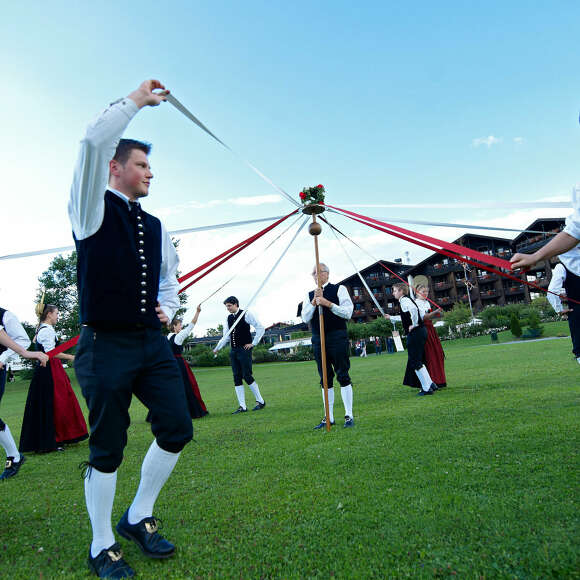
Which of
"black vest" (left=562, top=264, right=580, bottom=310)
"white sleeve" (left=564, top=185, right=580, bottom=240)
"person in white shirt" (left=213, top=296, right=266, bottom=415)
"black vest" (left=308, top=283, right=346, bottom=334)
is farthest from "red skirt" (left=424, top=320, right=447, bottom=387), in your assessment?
"white sleeve" (left=564, top=185, right=580, bottom=240)

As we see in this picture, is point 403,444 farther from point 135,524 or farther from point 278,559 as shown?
point 135,524

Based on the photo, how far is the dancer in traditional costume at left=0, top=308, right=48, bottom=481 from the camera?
194 inches

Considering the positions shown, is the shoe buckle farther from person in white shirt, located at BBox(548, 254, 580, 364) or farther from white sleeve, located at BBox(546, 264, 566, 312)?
white sleeve, located at BBox(546, 264, 566, 312)

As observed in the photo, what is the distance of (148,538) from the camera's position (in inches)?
103

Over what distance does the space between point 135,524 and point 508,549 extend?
7.09 feet

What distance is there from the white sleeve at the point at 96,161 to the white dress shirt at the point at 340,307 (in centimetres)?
412

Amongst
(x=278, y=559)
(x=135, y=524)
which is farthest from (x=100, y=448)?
(x=278, y=559)

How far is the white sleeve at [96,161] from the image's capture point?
88.2 inches

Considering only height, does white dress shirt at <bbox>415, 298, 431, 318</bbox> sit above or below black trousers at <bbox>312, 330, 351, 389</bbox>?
above

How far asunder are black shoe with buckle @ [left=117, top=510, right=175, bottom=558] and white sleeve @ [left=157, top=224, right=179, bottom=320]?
1.34m

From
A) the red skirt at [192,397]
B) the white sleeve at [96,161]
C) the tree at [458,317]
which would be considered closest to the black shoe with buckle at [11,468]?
the red skirt at [192,397]

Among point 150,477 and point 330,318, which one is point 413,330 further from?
point 150,477

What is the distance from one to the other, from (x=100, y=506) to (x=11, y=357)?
380 cm

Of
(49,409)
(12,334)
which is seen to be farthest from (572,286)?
(49,409)
